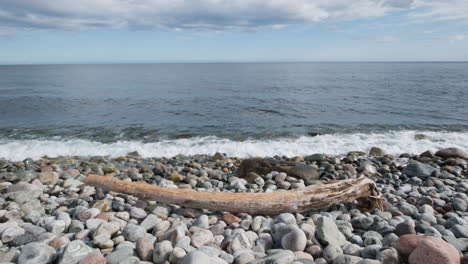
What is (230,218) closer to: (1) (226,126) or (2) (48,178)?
(2) (48,178)

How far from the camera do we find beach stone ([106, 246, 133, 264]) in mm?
3473

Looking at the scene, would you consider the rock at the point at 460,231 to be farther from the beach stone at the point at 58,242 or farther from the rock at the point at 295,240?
the beach stone at the point at 58,242

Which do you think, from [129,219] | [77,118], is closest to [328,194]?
[129,219]

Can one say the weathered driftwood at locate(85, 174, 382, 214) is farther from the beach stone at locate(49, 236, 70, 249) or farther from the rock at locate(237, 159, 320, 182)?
the rock at locate(237, 159, 320, 182)

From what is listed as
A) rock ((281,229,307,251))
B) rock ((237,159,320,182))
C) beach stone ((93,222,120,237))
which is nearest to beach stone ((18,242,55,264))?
beach stone ((93,222,120,237))

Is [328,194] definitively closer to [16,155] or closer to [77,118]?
[16,155]

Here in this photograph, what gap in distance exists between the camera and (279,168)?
777 centimetres

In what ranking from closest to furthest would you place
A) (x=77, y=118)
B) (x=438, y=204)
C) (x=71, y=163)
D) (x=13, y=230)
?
(x=13, y=230) < (x=438, y=204) < (x=71, y=163) < (x=77, y=118)

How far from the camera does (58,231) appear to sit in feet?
13.9

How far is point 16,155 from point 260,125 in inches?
426

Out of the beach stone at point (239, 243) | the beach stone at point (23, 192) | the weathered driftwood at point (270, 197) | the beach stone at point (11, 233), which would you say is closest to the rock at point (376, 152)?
the weathered driftwood at point (270, 197)

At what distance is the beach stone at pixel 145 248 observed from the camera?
3.62 metres

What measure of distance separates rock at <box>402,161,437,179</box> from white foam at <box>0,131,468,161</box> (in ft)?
11.0

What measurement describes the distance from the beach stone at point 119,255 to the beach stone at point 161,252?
313 millimetres
